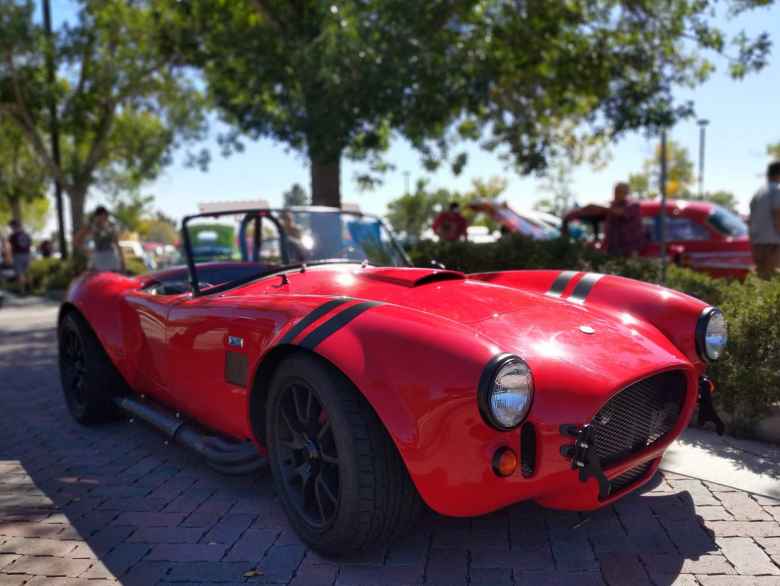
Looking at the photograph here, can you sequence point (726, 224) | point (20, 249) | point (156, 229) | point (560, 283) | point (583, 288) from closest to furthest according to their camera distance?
point (583, 288), point (560, 283), point (726, 224), point (20, 249), point (156, 229)

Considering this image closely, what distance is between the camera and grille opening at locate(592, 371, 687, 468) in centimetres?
233

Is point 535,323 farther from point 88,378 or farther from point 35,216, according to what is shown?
point 35,216

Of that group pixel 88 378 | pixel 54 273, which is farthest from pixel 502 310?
pixel 54 273

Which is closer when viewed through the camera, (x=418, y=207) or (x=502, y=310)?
(x=502, y=310)

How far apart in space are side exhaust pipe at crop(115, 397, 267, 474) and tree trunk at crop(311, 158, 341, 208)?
6.92 m

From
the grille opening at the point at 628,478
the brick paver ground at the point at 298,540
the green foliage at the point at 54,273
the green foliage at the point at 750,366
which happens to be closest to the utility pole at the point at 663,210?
the green foliage at the point at 750,366

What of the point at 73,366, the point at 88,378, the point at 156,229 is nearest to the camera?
the point at 88,378

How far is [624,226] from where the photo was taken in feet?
27.4

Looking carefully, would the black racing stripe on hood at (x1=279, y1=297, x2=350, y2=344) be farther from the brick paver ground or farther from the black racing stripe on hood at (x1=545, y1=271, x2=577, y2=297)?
the black racing stripe on hood at (x1=545, y1=271, x2=577, y2=297)

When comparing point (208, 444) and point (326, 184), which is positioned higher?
point (326, 184)

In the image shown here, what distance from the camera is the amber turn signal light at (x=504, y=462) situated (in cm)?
206

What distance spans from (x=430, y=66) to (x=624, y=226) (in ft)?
10.5

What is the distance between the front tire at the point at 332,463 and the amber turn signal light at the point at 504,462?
0.38 meters

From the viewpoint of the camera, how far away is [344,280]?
11.0 ft
